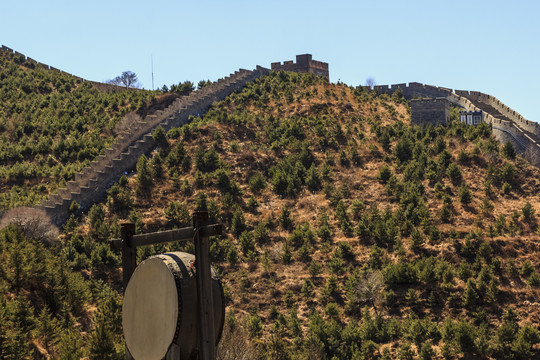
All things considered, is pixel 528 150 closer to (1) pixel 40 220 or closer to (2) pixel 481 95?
(2) pixel 481 95

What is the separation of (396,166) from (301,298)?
48.1 feet

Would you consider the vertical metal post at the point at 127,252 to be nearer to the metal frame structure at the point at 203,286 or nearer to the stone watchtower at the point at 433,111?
the metal frame structure at the point at 203,286

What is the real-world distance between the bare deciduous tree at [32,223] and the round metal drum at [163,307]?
25.0 m

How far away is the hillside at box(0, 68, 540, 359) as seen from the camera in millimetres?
27672

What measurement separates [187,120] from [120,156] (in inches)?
390

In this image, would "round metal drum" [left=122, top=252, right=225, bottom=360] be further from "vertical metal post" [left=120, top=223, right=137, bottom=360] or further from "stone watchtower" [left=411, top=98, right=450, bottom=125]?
"stone watchtower" [left=411, top=98, right=450, bottom=125]

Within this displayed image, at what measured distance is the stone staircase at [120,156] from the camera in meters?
37.3

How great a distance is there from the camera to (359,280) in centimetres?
3228

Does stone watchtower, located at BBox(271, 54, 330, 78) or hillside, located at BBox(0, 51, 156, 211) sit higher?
stone watchtower, located at BBox(271, 54, 330, 78)

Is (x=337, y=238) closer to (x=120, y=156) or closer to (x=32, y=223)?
(x=120, y=156)

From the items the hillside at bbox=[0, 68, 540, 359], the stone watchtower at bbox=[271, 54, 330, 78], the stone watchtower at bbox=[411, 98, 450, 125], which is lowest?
the hillside at bbox=[0, 68, 540, 359]

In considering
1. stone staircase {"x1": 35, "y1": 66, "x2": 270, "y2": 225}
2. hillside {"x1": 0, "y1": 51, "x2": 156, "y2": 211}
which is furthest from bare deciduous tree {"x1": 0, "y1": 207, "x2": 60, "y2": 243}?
hillside {"x1": 0, "y1": 51, "x2": 156, "y2": 211}

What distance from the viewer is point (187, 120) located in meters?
51.0

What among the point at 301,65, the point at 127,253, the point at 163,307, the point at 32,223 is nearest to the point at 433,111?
the point at 301,65
